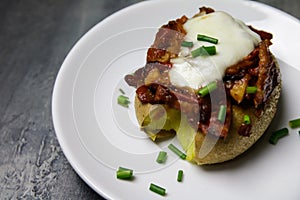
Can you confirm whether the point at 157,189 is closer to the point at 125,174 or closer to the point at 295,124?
the point at 125,174

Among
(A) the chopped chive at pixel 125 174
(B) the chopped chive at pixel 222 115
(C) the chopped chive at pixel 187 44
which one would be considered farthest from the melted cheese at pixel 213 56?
(A) the chopped chive at pixel 125 174

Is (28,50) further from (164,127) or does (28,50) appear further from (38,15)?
(164,127)

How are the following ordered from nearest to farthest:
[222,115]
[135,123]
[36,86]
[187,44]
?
[222,115]
[187,44]
[135,123]
[36,86]

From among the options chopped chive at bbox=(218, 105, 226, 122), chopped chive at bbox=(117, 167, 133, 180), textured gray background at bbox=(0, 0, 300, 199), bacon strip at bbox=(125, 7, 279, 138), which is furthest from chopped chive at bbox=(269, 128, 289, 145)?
textured gray background at bbox=(0, 0, 300, 199)

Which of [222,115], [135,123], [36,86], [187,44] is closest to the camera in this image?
[222,115]

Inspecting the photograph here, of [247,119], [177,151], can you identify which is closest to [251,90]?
[247,119]

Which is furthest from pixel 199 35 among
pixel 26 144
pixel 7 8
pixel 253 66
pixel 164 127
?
pixel 7 8
